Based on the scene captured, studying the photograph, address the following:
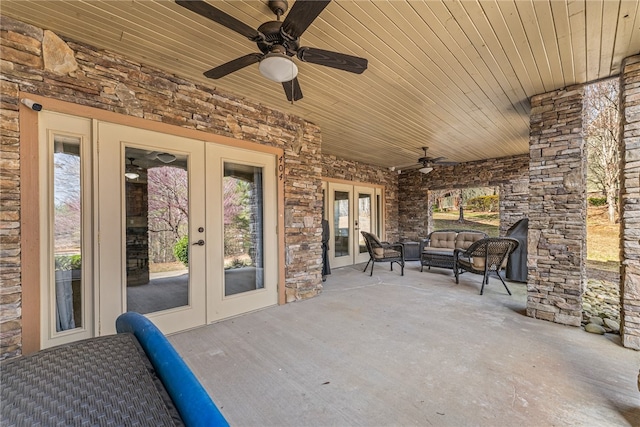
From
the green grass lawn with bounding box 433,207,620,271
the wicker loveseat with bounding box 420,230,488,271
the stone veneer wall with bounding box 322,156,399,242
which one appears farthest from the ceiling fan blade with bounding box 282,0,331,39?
the green grass lawn with bounding box 433,207,620,271

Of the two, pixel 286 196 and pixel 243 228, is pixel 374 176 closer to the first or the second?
pixel 286 196

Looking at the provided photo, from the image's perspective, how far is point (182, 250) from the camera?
301 centimetres

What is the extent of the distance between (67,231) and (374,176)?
22.0 ft

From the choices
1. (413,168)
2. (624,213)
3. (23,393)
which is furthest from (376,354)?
(413,168)

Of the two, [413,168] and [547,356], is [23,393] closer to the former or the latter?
[547,356]

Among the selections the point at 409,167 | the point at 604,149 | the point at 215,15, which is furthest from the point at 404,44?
the point at 604,149

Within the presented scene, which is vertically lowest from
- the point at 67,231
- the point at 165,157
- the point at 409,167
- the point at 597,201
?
the point at 67,231

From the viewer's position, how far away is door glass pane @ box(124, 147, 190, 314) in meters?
2.68

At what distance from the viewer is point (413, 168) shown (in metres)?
8.23

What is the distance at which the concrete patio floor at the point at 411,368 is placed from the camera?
1.69 m

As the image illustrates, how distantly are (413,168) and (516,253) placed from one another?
4.00 meters

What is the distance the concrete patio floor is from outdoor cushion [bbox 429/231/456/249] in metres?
2.96

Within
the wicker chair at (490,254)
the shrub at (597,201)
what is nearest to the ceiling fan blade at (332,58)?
the wicker chair at (490,254)

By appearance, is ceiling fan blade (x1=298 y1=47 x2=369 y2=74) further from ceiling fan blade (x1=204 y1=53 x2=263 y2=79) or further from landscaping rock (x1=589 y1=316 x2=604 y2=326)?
landscaping rock (x1=589 y1=316 x2=604 y2=326)
